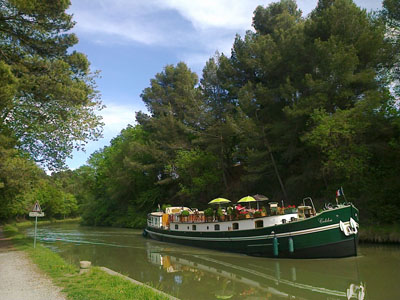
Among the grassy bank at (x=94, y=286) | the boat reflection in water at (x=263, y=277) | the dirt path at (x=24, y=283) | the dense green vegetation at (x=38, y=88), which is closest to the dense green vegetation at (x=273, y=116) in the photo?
the dense green vegetation at (x=38, y=88)

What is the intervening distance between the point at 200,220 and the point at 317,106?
1399 centimetres

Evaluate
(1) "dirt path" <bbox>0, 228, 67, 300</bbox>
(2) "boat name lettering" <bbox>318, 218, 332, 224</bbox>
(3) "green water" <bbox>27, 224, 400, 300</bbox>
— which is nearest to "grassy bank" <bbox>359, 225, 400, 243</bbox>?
(3) "green water" <bbox>27, 224, 400, 300</bbox>

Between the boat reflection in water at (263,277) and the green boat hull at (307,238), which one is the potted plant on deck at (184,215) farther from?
the green boat hull at (307,238)

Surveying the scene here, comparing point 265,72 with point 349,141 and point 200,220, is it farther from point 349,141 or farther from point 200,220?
point 200,220

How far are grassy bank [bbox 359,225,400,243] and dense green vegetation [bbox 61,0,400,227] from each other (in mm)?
793

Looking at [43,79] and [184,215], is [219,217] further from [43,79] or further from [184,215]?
[43,79]

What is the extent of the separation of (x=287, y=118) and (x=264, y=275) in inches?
740

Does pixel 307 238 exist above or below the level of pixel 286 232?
below

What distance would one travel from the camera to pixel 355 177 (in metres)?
24.4

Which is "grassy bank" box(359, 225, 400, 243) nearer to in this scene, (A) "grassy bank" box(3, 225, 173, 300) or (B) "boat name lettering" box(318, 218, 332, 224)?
(B) "boat name lettering" box(318, 218, 332, 224)

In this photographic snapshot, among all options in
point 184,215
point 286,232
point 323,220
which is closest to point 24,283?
point 286,232

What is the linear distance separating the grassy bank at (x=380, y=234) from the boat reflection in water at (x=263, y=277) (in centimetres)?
638

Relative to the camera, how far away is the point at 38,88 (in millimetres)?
16844

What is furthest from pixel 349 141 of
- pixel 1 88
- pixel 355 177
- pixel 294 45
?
pixel 1 88
